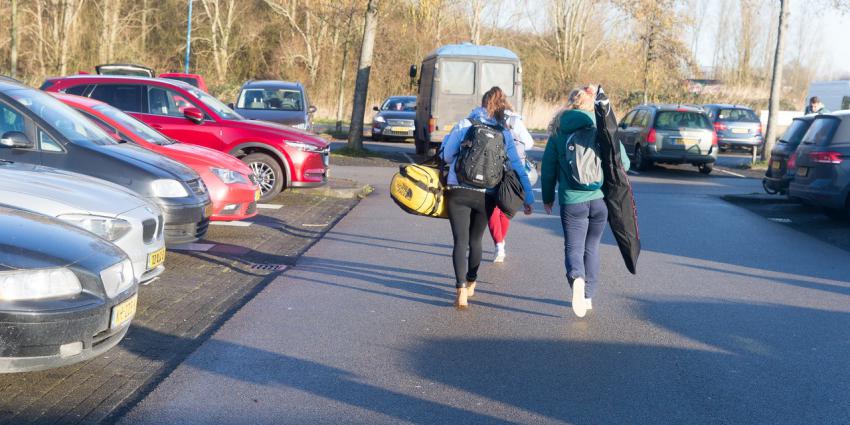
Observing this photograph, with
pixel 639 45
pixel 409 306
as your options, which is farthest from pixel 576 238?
pixel 639 45

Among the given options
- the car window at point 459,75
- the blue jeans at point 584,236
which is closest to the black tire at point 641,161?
the car window at point 459,75

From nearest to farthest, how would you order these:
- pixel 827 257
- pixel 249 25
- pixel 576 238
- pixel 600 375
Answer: pixel 600 375 < pixel 576 238 < pixel 827 257 < pixel 249 25

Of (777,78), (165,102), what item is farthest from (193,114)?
(777,78)

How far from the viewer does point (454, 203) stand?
295 inches

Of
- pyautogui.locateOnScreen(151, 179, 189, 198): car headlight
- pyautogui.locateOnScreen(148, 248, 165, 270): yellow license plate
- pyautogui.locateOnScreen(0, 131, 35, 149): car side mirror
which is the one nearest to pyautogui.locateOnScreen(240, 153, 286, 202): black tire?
pyautogui.locateOnScreen(151, 179, 189, 198): car headlight

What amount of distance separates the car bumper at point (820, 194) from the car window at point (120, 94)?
9870 mm

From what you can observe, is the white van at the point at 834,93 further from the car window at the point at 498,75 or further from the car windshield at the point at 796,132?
the car windshield at the point at 796,132

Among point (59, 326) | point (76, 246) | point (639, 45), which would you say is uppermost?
point (639, 45)

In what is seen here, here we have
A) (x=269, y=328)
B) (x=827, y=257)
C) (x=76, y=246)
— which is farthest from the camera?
(x=827, y=257)

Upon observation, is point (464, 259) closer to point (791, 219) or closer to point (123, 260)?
point (123, 260)

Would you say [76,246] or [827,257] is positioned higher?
[76,246]

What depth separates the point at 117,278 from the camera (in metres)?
5.43

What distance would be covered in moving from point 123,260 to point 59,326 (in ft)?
2.63

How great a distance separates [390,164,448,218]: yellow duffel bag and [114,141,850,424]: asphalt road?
82cm
